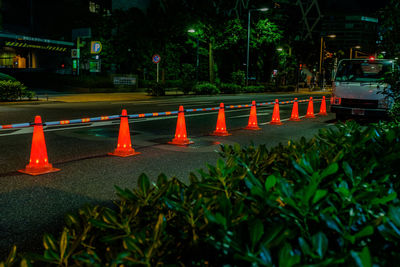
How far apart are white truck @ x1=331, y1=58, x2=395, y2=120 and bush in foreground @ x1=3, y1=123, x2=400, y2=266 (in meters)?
12.9

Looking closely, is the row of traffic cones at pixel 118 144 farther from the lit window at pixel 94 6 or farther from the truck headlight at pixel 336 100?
the lit window at pixel 94 6

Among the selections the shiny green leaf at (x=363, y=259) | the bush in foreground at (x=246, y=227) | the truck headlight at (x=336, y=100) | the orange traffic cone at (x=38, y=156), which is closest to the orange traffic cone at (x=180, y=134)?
the orange traffic cone at (x=38, y=156)

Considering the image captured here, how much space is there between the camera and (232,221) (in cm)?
161

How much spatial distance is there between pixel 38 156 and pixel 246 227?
246 inches

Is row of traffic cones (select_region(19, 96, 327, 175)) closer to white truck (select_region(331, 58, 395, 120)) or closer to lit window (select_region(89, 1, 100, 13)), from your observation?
white truck (select_region(331, 58, 395, 120))

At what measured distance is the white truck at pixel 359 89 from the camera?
46.2 ft

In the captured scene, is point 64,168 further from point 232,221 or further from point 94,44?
point 94,44

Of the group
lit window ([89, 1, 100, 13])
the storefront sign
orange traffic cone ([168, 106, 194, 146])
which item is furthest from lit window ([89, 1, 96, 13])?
orange traffic cone ([168, 106, 194, 146])

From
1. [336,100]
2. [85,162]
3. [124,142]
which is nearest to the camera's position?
[85,162]

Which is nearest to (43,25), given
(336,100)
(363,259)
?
(336,100)

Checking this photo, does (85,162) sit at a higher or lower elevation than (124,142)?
lower

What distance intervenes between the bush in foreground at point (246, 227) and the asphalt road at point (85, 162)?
1.60 meters

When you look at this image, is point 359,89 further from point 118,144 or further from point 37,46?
point 37,46

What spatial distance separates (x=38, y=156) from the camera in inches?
275
